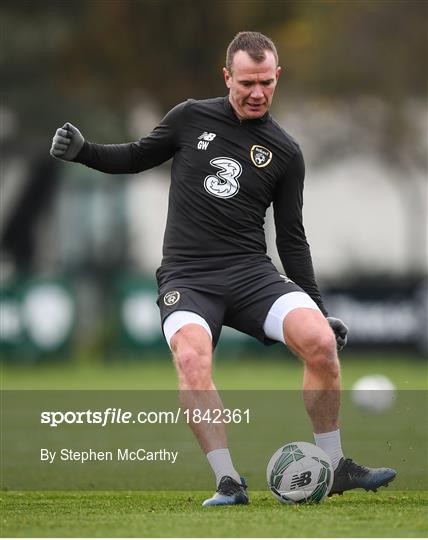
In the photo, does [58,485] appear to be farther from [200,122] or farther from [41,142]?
[41,142]

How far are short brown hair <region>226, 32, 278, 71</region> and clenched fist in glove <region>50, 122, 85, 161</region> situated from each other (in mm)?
987

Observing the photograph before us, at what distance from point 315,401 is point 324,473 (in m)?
0.50

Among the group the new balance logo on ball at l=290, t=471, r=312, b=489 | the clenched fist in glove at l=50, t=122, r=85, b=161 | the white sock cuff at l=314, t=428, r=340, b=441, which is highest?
the clenched fist in glove at l=50, t=122, r=85, b=161

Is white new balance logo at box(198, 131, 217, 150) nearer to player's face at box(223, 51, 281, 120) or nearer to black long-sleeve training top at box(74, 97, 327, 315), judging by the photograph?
black long-sleeve training top at box(74, 97, 327, 315)

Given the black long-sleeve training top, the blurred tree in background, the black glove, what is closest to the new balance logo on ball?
the black glove

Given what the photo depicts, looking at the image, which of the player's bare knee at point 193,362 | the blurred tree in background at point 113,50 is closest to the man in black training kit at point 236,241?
the player's bare knee at point 193,362

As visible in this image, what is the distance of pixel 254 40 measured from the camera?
29.1 ft

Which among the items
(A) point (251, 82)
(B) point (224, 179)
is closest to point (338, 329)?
(B) point (224, 179)

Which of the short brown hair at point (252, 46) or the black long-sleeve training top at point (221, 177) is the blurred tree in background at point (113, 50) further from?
the short brown hair at point (252, 46)

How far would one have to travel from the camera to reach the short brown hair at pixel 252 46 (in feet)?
28.8

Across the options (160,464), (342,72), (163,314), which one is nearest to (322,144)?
(342,72)

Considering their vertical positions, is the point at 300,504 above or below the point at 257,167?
below

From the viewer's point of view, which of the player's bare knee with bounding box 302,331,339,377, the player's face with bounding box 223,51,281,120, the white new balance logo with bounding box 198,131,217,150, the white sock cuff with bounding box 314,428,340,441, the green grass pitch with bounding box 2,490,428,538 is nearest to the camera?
the green grass pitch with bounding box 2,490,428,538

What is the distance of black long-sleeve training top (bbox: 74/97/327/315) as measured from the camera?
8930 millimetres
